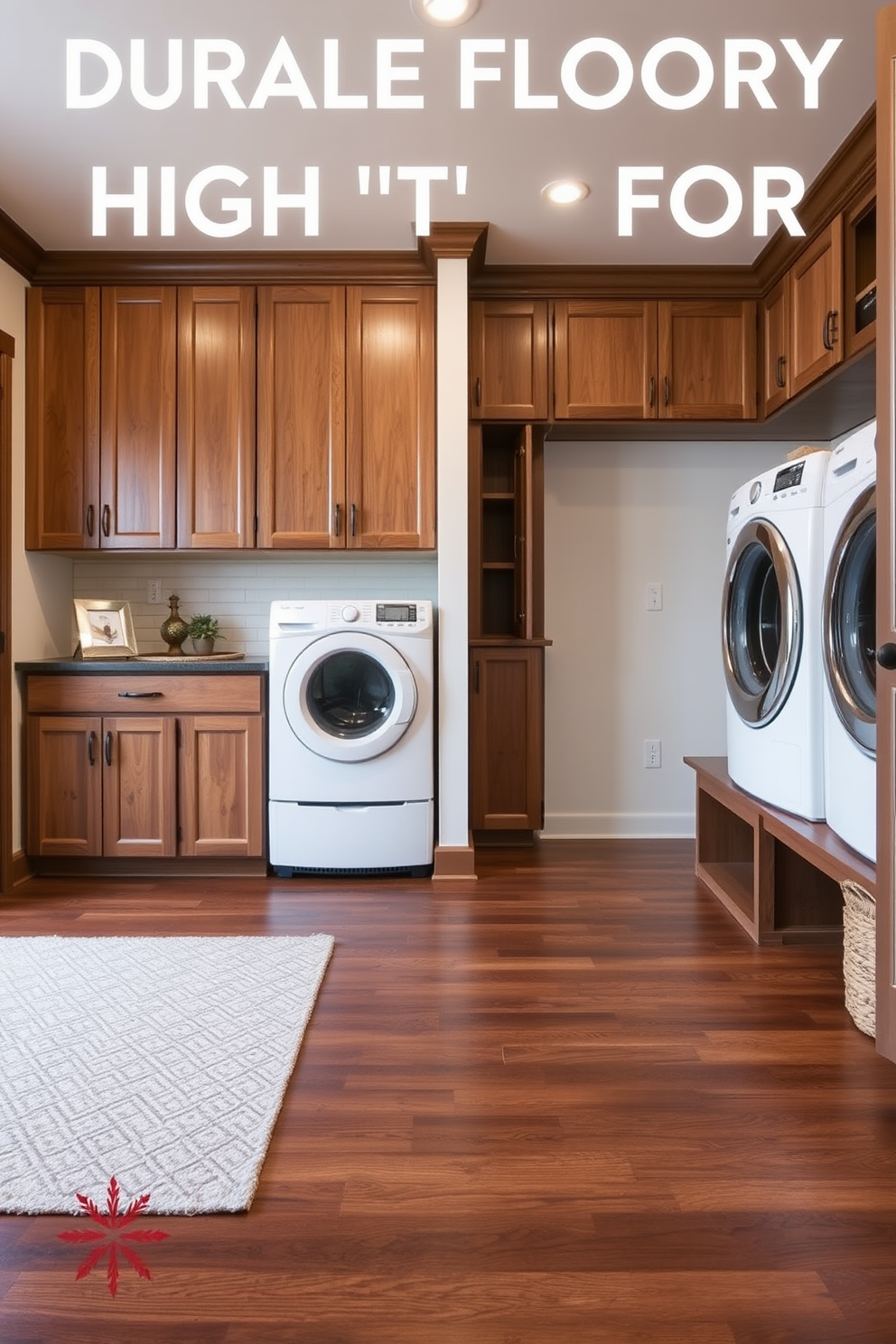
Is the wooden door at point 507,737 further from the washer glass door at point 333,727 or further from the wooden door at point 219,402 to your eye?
the wooden door at point 219,402

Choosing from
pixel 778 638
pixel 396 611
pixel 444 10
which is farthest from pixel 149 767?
pixel 444 10

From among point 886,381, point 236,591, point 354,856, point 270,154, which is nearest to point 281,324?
point 270,154

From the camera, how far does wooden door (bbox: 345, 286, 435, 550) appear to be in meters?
3.47

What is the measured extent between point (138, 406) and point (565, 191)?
1811 millimetres

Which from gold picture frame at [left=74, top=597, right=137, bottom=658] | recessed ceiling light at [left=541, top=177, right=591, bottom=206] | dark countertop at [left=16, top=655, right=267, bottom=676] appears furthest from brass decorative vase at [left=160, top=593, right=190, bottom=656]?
recessed ceiling light at [left=541, top=177, right=591, bottom=206]

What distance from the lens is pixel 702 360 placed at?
360 cm

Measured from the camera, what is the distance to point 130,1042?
1929 mm

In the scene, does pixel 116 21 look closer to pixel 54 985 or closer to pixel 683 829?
pixel 54 985

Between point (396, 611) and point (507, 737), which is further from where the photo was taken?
point (507, 737)

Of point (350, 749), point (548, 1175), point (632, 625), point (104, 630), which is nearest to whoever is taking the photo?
point (548, 1175)

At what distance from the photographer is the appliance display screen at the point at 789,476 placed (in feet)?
8.00

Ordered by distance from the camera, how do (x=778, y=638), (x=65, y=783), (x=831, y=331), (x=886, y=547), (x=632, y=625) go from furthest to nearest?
(x=632, y=625)
(x=65, y=783)
(x=831, y=331)
(x=778, y=638)
(x=886, y=547)

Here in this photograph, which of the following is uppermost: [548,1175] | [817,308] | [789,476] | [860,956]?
[817,308]

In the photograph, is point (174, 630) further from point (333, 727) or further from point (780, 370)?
point (780, 370)
